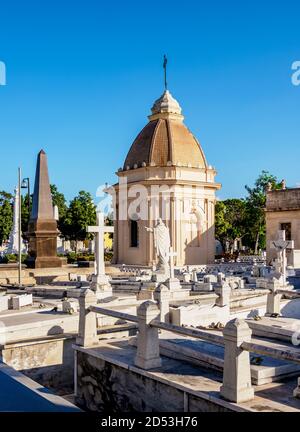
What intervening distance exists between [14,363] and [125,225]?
90.3 feet

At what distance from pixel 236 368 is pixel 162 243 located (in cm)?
1328

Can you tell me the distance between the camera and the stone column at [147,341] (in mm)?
7777

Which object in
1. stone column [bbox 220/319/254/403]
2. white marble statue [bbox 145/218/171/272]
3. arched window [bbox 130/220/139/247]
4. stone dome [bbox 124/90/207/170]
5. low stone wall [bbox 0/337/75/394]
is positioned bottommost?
low stone wall [bbox 0/337/75/394]

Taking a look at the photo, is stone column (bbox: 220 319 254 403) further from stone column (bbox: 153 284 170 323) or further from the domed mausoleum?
the domed mausoleum

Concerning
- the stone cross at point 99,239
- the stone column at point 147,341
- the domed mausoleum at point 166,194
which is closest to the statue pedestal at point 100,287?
the stone cross at point 99,239

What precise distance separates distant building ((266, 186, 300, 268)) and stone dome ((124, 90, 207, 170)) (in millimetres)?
6831

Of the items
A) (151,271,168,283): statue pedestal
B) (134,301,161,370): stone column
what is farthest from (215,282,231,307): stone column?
(151,271,168,283): statue pedestal

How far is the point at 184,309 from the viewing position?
480 inches

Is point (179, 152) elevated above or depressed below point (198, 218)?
above

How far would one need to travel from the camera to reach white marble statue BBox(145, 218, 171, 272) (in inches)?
765

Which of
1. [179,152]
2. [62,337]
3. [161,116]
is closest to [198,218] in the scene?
[179,152]

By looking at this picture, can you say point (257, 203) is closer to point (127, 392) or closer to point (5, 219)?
point (5, 219)

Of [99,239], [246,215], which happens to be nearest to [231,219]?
[246,215]
